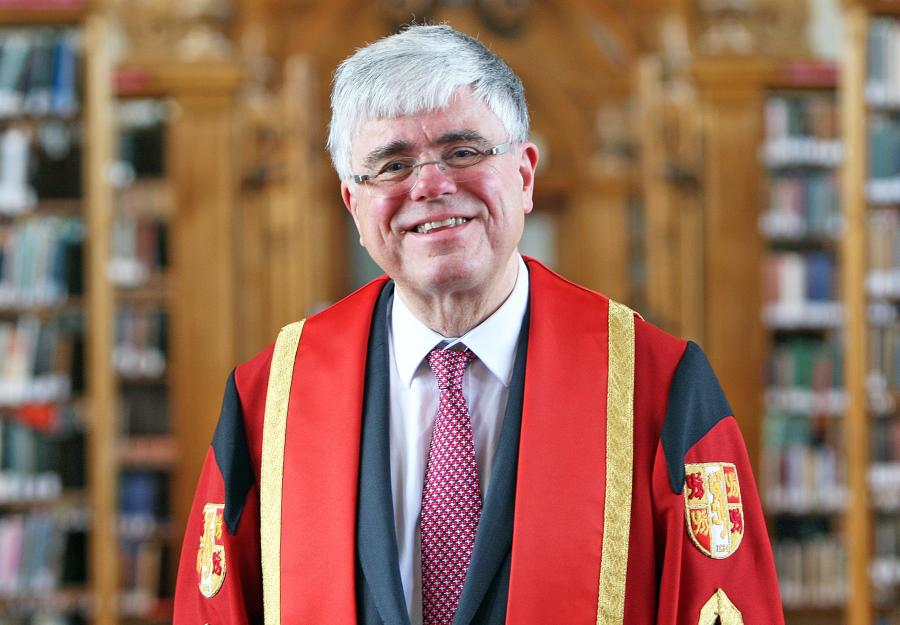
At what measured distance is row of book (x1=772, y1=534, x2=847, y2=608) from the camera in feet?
21.8

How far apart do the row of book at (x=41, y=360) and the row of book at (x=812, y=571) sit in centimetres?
387

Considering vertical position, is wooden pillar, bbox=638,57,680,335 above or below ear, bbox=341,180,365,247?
above

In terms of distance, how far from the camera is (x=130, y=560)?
6.71 m

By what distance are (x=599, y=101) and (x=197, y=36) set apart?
21.2 feet

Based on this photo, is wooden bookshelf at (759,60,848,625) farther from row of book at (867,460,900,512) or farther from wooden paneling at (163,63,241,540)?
Answer: wooden paneling at (163,63,241,540)

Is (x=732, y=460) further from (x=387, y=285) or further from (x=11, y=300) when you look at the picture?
(x=11, y=300)

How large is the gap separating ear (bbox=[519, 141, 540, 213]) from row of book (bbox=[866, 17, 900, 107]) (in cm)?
350

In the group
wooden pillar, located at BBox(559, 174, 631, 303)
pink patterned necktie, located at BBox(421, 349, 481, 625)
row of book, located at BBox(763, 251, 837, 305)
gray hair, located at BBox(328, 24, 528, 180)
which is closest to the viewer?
gray hair, located at BBox(328, 24, 528, 180)

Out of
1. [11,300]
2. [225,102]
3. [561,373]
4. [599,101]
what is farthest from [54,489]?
[599,101]

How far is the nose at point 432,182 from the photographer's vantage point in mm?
1662

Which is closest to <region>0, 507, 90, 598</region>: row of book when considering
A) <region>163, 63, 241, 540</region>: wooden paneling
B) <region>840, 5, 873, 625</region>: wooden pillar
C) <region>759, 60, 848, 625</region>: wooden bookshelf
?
<region>163, 63, 241, 540</region>: wooden paneling

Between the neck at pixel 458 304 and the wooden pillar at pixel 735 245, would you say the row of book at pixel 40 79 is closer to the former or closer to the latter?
the wooden pillar at pixel 735 245

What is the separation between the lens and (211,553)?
1.82 meters

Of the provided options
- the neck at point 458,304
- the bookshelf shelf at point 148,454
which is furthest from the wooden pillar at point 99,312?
the neck at point 458,304
